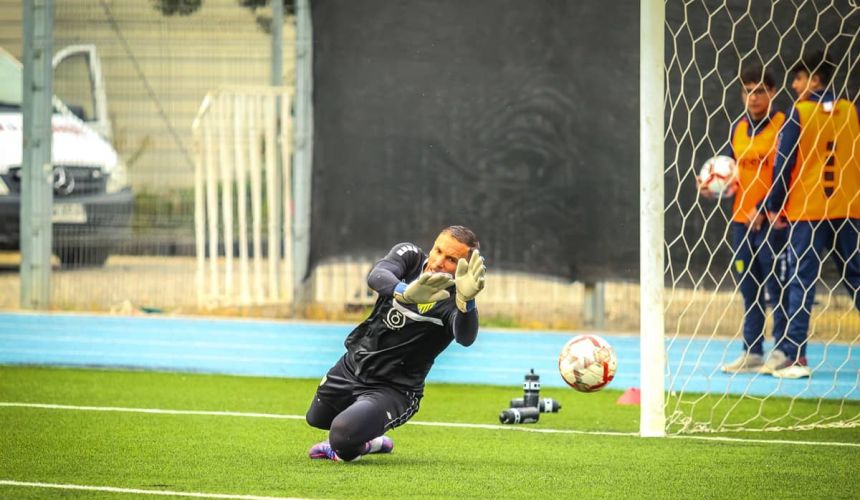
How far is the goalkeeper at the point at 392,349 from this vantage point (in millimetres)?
6008

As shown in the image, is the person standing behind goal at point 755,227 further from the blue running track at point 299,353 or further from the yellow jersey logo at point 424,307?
the yellow jersey logo at point 424,307

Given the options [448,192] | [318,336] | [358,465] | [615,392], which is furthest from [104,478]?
[448,192]

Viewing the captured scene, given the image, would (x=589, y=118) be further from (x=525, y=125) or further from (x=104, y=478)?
(x=104, y=478)

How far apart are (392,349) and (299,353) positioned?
506cm

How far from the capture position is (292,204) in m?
13.6

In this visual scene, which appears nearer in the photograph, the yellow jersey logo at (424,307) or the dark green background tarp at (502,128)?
the yellow jersey logo at (424,307)

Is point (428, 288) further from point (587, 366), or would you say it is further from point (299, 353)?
point (299, 353)

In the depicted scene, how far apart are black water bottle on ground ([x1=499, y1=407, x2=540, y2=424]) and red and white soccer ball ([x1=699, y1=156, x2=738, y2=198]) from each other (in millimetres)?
3257

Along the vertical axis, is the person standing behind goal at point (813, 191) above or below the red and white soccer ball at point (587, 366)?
above

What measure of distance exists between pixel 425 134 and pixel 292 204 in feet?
5.44

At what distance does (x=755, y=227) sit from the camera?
9.64 m

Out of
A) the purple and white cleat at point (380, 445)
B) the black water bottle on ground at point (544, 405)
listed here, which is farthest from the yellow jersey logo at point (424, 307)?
the black water bottle on ground at point (544, 405)

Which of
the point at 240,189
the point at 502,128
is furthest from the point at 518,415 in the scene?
the point at 240,189

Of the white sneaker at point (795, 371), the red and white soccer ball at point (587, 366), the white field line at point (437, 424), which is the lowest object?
the white field line at point (437, 424)
